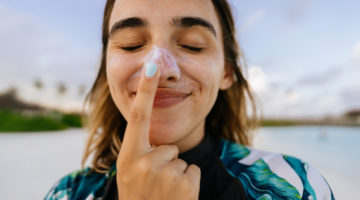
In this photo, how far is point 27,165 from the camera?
711 cm

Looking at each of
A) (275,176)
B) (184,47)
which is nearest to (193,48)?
(184,47)

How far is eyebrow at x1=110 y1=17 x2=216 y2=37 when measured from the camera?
3.56 feet

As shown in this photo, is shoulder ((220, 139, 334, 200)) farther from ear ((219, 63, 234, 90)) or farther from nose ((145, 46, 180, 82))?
nose ((145, 46, 180, 82))

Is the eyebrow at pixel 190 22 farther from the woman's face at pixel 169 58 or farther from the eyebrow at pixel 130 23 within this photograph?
the eyebrow at pixel 130 23

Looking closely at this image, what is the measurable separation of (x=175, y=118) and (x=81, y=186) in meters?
0.89

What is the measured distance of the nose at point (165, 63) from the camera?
3.13 ft

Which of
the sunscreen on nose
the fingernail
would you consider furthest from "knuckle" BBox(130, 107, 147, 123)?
the sunscreen on nose

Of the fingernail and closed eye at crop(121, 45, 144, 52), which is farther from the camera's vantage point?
closed eye at crop(121, 45, 144, 52)

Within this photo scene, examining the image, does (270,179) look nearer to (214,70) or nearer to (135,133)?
(214,70)

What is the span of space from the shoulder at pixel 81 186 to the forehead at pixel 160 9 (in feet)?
3.26

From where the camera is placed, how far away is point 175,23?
1.08 meters

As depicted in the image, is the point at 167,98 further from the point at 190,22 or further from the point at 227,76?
the point at 227,76

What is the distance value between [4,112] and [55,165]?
708 inches

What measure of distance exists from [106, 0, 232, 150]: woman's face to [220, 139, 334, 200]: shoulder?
0.40 m
